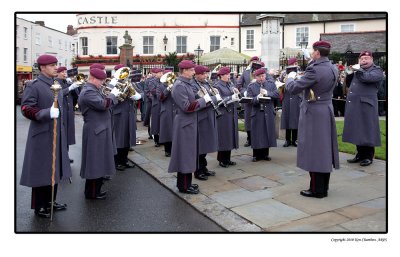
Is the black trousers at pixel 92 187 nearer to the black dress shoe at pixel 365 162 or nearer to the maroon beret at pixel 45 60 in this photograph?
the maroon beret at pixel 45 60

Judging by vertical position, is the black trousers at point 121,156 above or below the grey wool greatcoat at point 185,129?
below

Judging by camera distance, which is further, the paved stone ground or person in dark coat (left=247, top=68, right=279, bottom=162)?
person in dark coat (left=247, top=68, right=279, bottom=162)

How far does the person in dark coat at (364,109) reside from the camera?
8.11 m

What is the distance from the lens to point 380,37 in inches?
759

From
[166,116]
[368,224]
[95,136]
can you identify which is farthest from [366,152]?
[95,136]

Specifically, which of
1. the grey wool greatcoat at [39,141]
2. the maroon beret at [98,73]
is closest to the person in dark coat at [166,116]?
the maroon beret at [98,73]

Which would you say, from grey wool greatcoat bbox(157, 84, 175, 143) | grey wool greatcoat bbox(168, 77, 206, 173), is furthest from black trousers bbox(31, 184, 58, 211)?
grey wool greatcoat bbox(157, 84, 175, 143)

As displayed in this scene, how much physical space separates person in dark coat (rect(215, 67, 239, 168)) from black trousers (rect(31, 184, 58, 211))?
146 inches

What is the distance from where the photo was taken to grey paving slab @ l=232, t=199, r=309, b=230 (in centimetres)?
538

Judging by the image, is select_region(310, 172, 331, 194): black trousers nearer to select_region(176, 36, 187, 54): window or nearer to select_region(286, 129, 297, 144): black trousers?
select_region(286, 129, 297, 144): black trousers

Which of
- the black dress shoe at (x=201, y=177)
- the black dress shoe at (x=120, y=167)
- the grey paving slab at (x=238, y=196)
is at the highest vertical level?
the black dress shoe at (x=120, y=167)

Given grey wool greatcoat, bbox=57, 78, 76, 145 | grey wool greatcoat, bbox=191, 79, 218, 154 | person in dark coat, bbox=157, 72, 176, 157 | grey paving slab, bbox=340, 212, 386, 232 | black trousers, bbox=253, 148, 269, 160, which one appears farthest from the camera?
person in dark coat, bbox=157, 72, 176, 157

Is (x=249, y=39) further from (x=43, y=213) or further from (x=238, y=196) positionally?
(x=43, y=213)

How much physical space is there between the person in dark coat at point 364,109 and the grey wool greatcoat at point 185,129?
351cm
